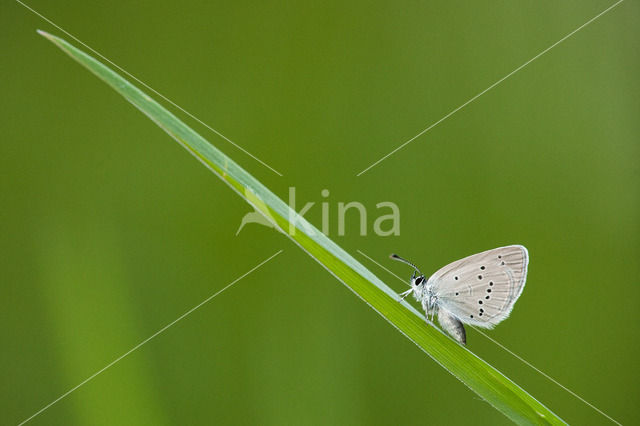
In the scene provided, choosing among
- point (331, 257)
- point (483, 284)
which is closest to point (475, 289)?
point (483, 284)

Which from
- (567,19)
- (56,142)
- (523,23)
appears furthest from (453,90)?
(56,142)

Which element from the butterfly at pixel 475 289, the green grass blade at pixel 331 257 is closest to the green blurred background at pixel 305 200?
the butterfly at pixel 475 289

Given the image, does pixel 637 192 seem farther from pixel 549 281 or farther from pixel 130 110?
pixel 130 110

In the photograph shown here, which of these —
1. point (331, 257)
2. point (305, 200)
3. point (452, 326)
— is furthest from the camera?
point (305, 200)

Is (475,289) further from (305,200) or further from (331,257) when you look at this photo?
(305,200)

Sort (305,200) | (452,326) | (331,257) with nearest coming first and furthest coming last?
(331,257) → (452,326) → (305,200)
